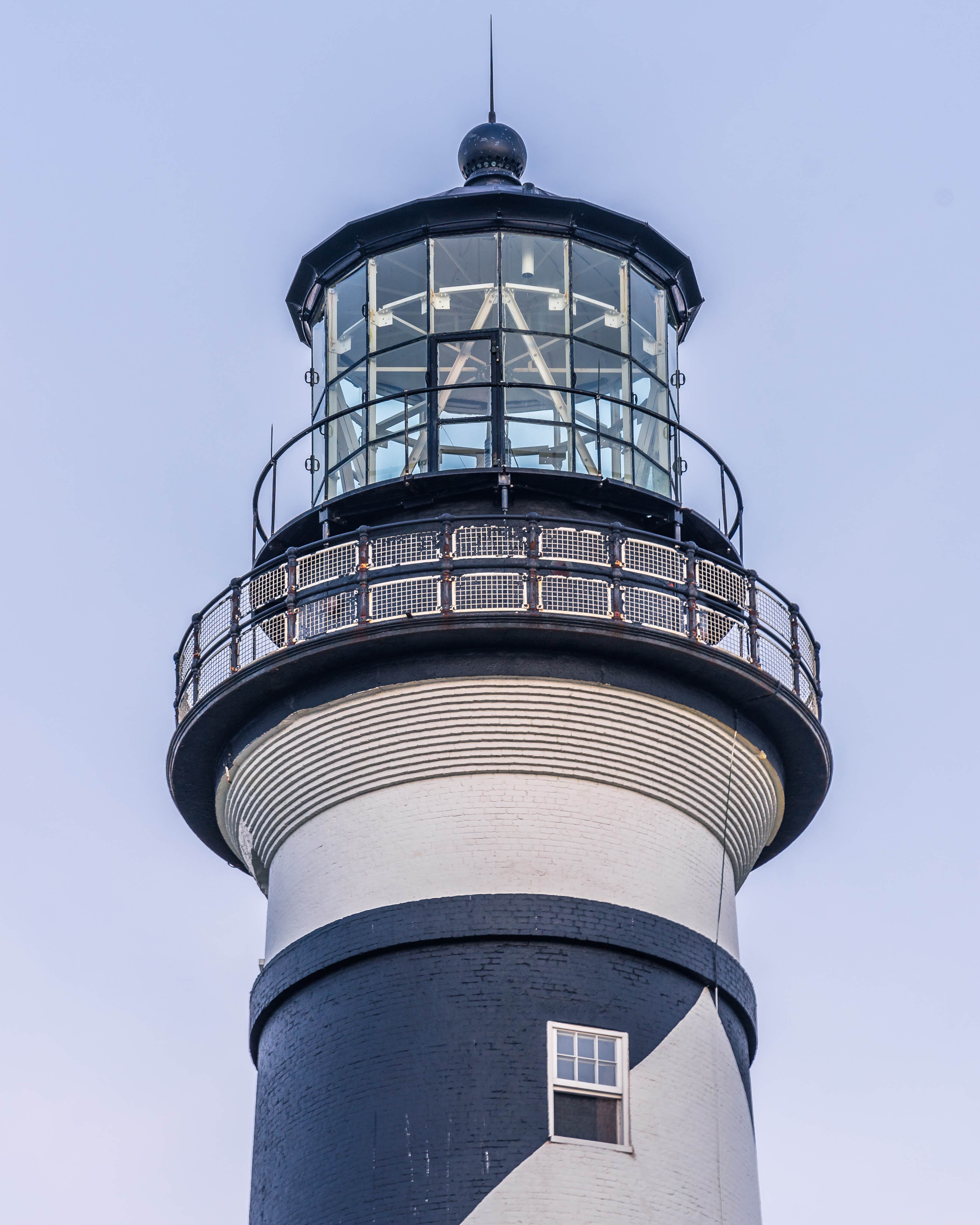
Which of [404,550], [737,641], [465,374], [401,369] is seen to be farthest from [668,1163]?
[401,369]

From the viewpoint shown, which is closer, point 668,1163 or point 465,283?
point 668,1163

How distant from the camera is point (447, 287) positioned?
29453 mm

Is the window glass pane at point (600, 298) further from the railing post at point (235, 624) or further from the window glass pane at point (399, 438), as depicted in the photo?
the railing post at point (235, 624)

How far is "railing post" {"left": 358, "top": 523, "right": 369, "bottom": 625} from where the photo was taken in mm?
26172

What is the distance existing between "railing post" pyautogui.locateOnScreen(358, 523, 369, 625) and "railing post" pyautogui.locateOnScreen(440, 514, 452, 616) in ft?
2.81

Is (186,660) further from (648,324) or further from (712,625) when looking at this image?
(648,324)

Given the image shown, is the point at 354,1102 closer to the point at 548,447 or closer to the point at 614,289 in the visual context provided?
the point at 548,447

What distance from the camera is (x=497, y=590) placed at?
2606 cm

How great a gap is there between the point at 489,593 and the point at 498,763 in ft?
6.24

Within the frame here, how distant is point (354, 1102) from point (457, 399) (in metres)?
8.90

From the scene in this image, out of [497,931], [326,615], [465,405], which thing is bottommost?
[497,931]

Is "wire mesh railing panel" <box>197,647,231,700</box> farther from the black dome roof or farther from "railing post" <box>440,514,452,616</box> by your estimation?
the black dome roof

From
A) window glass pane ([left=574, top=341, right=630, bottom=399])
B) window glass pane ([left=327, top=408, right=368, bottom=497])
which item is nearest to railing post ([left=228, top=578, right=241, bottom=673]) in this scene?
window glass pane ([left=327, top=408, right=368, bottom=497])

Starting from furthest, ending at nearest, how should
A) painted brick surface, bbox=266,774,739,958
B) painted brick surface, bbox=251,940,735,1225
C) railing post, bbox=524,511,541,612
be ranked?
1. railing post, bbox=524,511,541,612
2. painted brick surface, bbox=266,774,739,958
3. painted brick surface, bbox=251,940,735,1225
